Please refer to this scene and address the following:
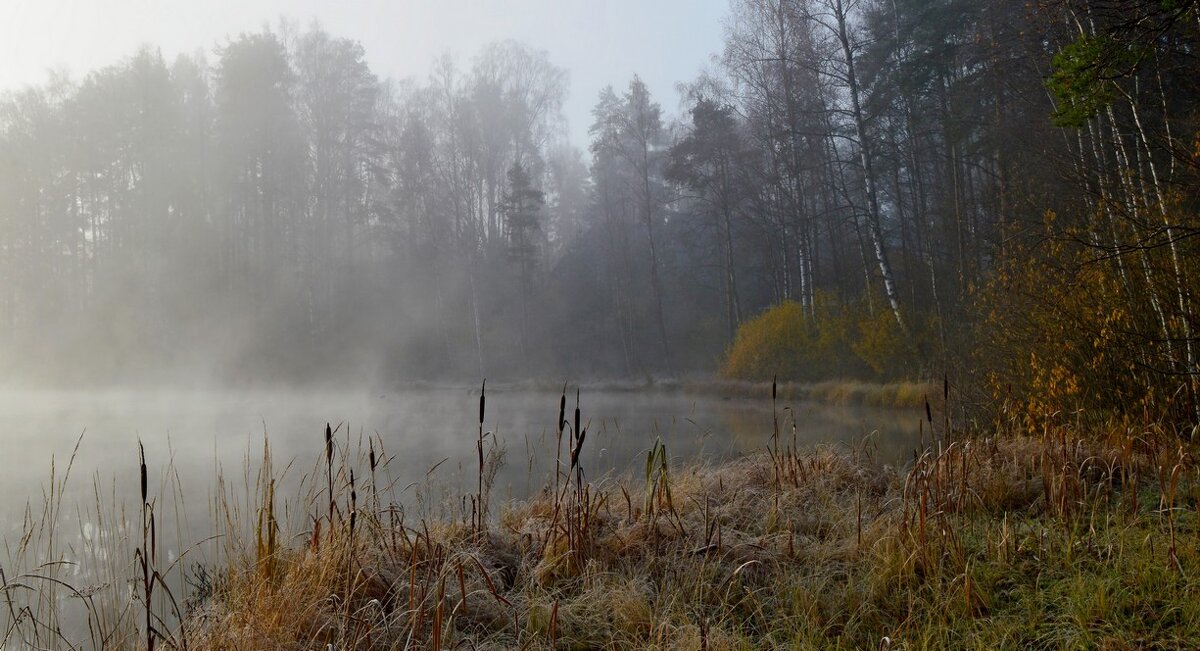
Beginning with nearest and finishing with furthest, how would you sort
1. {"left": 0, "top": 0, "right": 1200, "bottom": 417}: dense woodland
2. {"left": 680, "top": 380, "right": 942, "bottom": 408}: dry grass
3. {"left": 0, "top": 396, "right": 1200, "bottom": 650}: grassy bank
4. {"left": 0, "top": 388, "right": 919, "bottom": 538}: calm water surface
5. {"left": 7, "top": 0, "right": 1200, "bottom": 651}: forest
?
1. {"left": 0, "top": 396, "right": 1200, "bottom": 650}: grassy bank
2. {"left": 7, "top": 0, "right": 1200, "bottom": 651}: forest
3. {"left": 0, "top": 388, "right": 919, "bottom": 538}: calm water surface
4. {"left": 680, "top": 380, "right": 942, "bottom": 408}: dry grass
5. {"left": 0, "top": 0, "right": 1200, "bottom": 417}: dense woodland

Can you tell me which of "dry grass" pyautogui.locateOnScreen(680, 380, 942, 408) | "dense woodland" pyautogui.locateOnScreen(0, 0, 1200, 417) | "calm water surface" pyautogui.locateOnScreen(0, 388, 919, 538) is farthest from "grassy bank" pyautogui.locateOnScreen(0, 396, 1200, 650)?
"dense woodland" pyautogui.locateOnScreen(0, 0, 1200, 417)

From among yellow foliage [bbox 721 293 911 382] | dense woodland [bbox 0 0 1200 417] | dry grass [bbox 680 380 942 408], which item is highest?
dense woodland [bbox 0 0 1200 417]

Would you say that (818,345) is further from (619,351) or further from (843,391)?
(619,351)

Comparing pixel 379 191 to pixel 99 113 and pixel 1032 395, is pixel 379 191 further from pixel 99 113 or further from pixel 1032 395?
pixel 1032 395

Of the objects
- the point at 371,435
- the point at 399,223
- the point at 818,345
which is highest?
the point at 399,223

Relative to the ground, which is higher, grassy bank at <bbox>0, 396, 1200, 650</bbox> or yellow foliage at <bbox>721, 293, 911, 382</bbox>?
yellow foliage at <bbox>721, 293, 911, 382</bbox>

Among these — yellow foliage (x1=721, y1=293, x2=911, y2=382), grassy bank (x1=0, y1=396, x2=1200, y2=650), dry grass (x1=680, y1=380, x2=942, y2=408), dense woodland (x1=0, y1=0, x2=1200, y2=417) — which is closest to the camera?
grassy bank (x1=0, y1=396, x2=1200, y2=650)

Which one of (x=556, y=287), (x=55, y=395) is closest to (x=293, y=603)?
(x=55, y=395)

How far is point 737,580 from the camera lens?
2.95 m

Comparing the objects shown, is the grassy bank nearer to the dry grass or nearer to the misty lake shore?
the misty lake shore

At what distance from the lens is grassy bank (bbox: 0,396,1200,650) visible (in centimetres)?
241

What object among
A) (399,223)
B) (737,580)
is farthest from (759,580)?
(399,223)

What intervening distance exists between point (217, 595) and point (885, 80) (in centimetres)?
1964

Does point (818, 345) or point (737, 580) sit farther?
point (818, 345)
